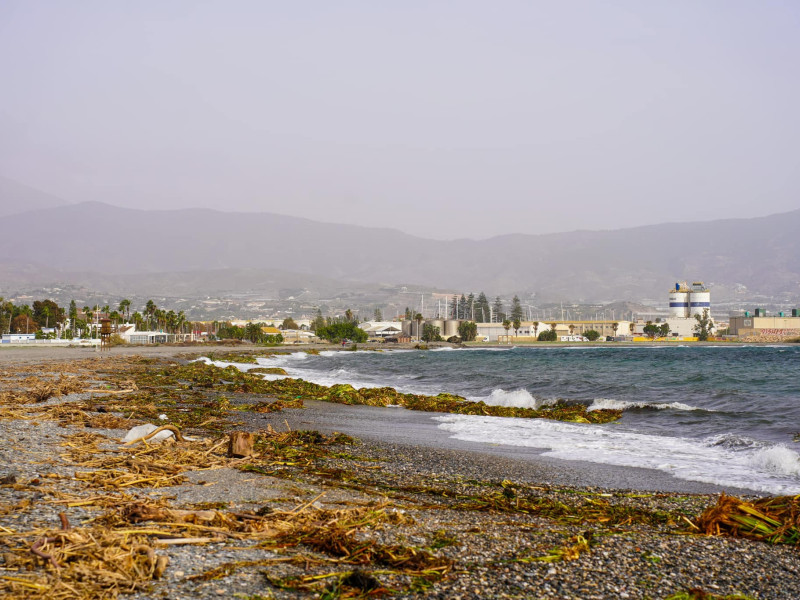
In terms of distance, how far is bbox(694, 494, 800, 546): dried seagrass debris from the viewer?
6.69 meters

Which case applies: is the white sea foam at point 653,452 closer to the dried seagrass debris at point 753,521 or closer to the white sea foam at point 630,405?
the dried seagrass debris at point 753,521

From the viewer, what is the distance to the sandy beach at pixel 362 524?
493 centimetres

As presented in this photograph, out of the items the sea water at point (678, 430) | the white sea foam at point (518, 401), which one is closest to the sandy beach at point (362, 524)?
the sea water at point (678, 430)

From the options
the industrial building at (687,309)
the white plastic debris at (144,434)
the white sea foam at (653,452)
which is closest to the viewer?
the white sea foam at (653,452)

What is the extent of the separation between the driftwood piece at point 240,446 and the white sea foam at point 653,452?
6.00m

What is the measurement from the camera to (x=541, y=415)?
2097 cm

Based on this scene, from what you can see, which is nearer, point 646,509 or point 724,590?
point 724,590

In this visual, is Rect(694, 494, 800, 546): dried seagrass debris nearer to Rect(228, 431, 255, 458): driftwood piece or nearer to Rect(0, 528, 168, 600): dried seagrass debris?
Rect(0, 528, 168, 600): dried seagrass debris

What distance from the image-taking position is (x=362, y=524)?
20.9 ft

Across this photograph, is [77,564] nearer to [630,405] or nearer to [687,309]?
[630,405]

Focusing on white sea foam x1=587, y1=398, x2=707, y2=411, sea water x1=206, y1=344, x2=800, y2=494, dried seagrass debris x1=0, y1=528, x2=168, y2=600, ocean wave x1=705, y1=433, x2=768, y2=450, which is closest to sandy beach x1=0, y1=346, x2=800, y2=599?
dried seagrass debris x1=0, y1=528, x2=168, y2=600

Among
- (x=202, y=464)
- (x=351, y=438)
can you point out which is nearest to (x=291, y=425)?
(x=351, y=438)

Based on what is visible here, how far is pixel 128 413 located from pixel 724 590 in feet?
46.1

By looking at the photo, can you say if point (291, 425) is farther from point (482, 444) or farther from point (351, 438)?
point (482, 444)
